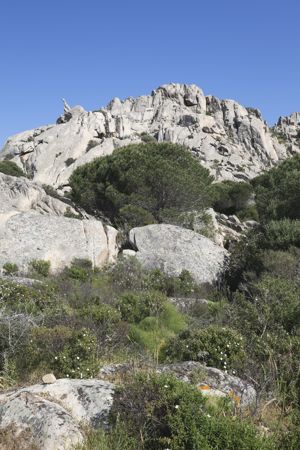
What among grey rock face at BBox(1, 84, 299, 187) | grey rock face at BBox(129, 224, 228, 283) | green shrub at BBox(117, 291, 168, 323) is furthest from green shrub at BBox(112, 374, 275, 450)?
grey rock face at BBox(1, 84, 299, 187)

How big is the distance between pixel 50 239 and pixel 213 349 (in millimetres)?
12685

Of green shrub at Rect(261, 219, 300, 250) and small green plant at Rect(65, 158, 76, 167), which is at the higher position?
small green plant at Rect(65, 158, 76, 167)

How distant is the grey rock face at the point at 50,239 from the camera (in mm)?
17609

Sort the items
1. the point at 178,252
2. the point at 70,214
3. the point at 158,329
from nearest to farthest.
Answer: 1. the point at 158,329
2. the point at 178,252
3. the point at 70,214

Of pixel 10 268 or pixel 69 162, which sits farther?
pixel 69 162

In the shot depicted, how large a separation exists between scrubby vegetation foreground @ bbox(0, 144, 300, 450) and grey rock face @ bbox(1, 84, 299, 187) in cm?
3465

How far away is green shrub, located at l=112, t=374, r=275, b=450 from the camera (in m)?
3.61

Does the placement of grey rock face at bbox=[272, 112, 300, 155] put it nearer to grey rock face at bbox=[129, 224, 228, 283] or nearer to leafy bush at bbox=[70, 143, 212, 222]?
leafy bush at bbox=[70, 143, 212, 222]

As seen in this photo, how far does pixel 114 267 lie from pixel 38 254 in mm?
2948

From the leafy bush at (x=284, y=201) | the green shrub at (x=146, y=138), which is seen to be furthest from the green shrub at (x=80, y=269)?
the green shrub at (x=146, y=138)

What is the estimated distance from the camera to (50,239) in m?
18.2

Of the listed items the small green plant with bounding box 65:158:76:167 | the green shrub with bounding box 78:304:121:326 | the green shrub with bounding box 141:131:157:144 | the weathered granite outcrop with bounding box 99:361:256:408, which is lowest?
the weathered granite outcrop with bounding box 99:361:256:408

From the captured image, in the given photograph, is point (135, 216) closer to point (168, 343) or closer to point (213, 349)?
point (168, 343)

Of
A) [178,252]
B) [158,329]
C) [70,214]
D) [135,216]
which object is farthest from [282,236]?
[70,214]
